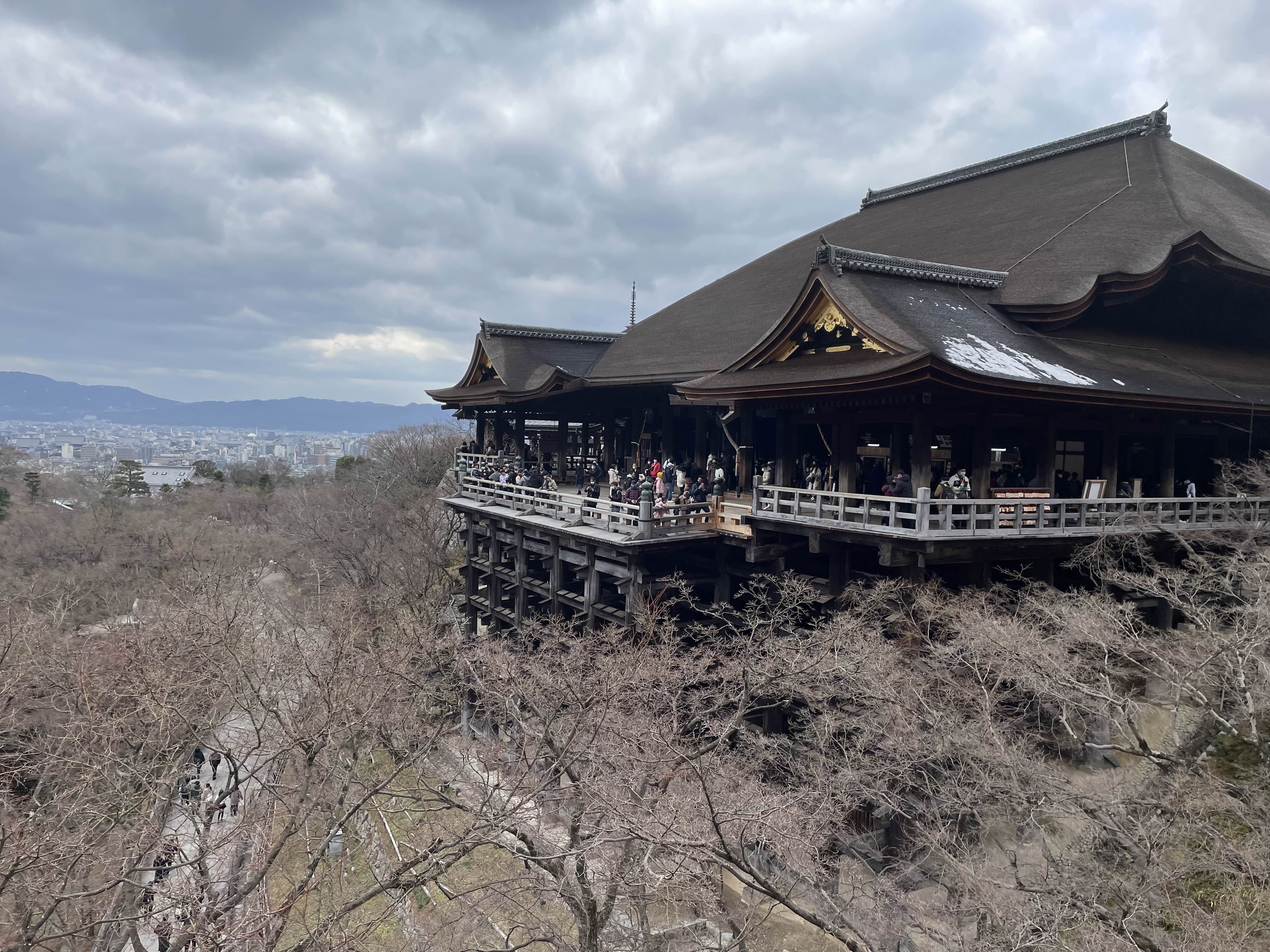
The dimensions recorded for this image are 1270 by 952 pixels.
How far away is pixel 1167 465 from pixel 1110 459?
1.73 m

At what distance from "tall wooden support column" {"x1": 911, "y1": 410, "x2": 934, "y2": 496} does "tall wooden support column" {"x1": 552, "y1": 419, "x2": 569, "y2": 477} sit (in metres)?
14.9

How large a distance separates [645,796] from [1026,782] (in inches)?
200

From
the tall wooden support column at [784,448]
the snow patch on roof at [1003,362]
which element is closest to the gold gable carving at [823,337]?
the tall wooden support column at [784,448]

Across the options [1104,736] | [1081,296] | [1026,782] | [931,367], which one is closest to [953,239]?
[1081,296]

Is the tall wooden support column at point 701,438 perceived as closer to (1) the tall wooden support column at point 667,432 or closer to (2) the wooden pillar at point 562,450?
(1) the tall wooden support column at point 667,432

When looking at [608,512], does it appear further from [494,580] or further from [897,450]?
[494,580]

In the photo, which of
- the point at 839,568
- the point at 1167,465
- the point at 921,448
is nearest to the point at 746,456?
the point at 839,568

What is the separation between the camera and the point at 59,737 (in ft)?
47.3

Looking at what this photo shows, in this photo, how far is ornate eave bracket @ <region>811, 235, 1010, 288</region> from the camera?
46.0ft

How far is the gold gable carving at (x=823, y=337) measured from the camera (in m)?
13.6

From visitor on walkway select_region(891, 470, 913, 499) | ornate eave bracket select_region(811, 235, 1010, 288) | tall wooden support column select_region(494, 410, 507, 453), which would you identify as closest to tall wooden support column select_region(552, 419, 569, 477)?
tall wooden support column select_region(494, 410, 507, 453)

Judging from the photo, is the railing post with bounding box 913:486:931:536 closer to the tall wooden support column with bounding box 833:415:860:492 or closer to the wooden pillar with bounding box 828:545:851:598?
the tall wooden support column with bounding box 833:415:860:492

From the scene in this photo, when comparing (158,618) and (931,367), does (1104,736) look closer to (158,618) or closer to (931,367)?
(931,367)

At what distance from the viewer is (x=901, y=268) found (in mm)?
15234
